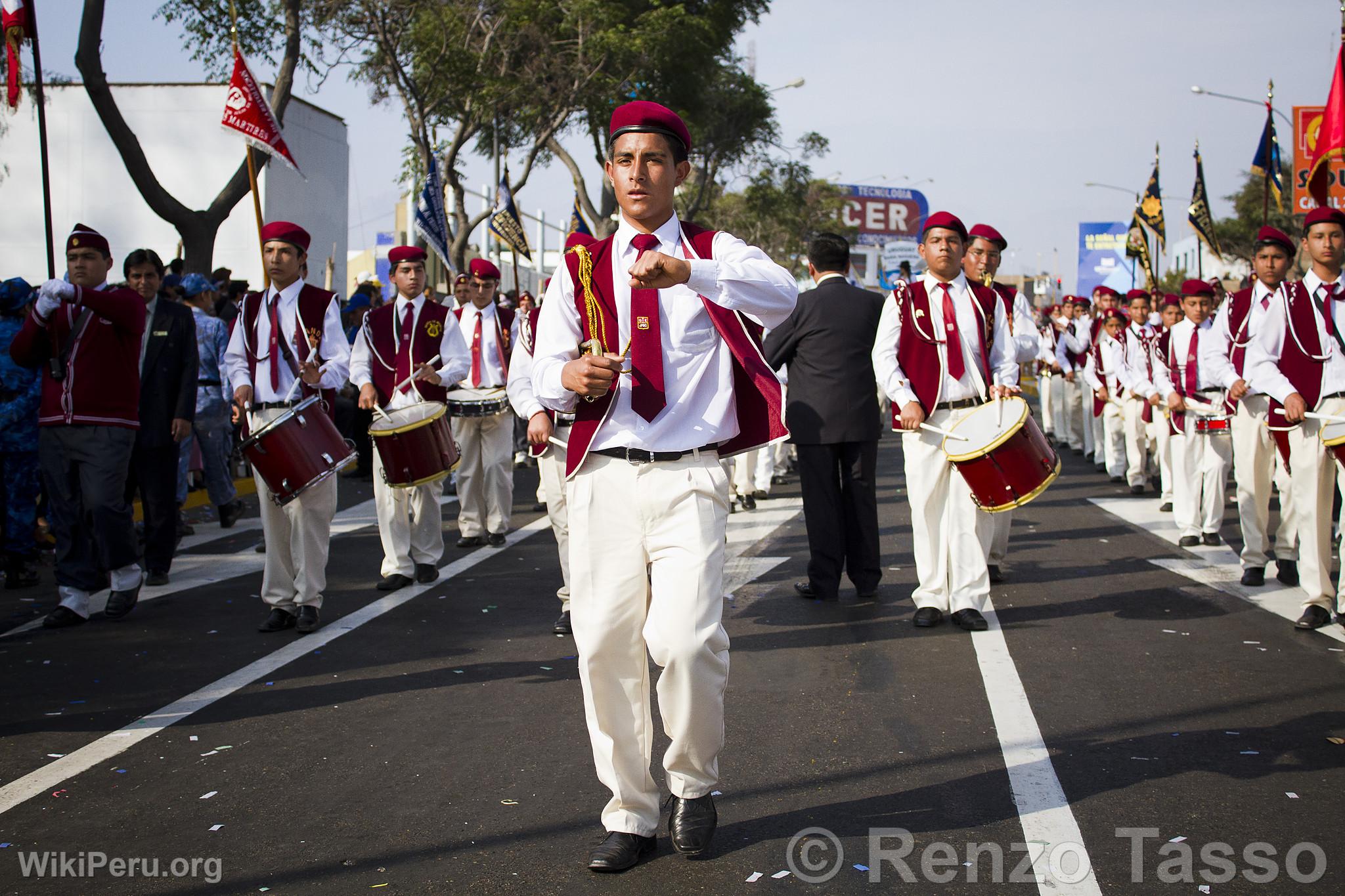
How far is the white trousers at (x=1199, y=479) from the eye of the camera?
36.3 feet

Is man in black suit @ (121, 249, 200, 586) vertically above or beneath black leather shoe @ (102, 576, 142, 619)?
above

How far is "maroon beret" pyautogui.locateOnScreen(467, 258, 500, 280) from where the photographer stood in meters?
11.8

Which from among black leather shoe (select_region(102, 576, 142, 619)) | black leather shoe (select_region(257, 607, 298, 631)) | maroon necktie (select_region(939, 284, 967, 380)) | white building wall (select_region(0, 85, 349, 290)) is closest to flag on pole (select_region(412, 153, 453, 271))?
black leather shoe (select_region(102, 576, 142, 619))

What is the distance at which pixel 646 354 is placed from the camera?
4266mm

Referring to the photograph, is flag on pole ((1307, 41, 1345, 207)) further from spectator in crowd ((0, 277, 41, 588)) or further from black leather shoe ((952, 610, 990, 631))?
spectator in crowd ((0, 277, 41, 588))

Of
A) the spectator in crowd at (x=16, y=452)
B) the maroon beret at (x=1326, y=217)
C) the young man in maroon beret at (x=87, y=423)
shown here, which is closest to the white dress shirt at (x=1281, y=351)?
the maroon beret at (x=1326, y=217)

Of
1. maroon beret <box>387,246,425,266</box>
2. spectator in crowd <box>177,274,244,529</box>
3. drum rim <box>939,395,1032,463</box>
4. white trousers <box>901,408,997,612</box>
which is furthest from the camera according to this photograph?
spectator in crowd <box>177,274,244,529</box>

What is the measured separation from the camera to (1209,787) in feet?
15.9

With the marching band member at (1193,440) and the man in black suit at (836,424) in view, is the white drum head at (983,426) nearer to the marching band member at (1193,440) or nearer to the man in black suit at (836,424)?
the man in black suit at (836,424)

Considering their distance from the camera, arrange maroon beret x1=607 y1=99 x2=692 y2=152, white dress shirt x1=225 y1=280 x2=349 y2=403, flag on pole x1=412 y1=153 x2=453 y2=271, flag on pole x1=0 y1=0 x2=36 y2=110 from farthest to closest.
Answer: flag on pole x1=412 y1=153 x2=453 y2=271
flag on pole x1=0 y1=0 x2=36 y2=110
white dress shirt x1=225 y1=280 x2=349 y2=403
maroon beret x1=607 y1=99 x2=692 y2=152

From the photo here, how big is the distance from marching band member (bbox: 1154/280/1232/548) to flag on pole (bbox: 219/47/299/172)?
8.85 metres

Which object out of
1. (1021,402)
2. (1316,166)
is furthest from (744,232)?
(1021,402)

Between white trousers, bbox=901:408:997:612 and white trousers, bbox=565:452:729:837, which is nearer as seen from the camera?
white trousers, bbox=565:452:729:837

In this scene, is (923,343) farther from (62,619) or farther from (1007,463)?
(62,619)
